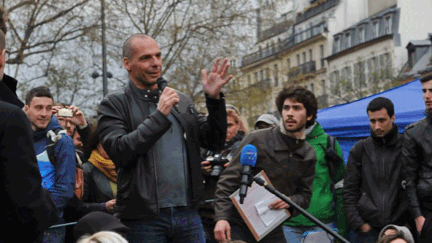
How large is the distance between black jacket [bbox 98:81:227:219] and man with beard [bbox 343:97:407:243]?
10.0ft

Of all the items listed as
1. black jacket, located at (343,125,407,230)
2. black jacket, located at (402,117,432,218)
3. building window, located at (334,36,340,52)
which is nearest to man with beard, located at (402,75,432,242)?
black jacket, located at (402,117,432,218)

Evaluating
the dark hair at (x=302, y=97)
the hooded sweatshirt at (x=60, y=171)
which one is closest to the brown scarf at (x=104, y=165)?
the hooded sweatshirt at (x=60, y=171)

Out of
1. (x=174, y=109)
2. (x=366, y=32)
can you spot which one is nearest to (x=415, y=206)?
(x=174, y=109)

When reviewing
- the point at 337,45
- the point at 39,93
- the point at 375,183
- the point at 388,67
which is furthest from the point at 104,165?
the point at 337,45

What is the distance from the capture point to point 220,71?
5.85 m

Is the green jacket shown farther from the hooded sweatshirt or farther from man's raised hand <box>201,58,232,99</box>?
man's raised hand <box>201,58,232,99</box>

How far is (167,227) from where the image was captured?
5820mm

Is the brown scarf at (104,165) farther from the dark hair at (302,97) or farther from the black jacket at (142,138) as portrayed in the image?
the black jacket at (142,138)

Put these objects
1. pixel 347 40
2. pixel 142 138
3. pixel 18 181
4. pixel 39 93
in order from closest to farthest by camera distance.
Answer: pixel 18 181, pixel 142 138, pixel 39 93, pixel 347 40

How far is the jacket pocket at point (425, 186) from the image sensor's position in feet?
26.5

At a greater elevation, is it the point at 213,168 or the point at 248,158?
the point at 248,158

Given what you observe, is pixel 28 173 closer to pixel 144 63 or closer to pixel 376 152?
pixel 144 63

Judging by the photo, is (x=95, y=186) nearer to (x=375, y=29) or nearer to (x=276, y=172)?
(x=276, y=172)

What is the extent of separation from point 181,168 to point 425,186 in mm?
2972
